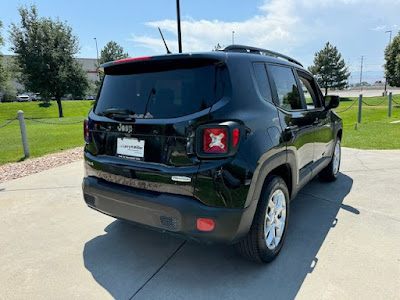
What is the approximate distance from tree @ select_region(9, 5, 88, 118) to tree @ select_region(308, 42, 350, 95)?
36.7m

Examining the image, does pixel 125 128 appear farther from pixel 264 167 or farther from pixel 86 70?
pixel 86 70

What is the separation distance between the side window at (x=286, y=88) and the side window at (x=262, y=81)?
18 cm

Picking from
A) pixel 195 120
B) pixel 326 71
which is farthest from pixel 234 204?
pixel 326 71

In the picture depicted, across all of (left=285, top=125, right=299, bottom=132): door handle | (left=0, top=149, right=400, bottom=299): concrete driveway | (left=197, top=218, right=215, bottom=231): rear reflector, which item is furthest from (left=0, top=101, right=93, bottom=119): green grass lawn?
(left=197, top=218, right=215, bottom=231): rear reflector

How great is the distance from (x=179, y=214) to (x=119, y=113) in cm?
104

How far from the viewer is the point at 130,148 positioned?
241 cm

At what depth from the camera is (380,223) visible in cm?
334

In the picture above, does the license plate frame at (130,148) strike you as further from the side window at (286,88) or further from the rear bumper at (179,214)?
the side window at (286,88)

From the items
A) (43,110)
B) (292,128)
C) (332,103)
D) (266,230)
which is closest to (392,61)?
(332,103)

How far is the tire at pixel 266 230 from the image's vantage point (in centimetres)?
240

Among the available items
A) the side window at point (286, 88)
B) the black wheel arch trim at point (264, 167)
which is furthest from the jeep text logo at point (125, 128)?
the side window at point (286, 88)

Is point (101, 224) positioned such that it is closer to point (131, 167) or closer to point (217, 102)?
point (131, 167)

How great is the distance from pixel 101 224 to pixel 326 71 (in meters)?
50.4

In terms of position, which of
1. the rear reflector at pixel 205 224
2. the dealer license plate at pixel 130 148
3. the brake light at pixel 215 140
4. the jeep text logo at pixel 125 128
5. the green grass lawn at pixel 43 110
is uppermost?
the jeep text logo at pixel 125 128
